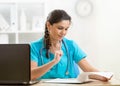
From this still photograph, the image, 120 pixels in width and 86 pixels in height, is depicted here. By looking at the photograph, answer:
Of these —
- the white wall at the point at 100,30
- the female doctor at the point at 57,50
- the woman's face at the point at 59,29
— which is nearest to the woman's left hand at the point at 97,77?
the female doctor at the point at 57,50

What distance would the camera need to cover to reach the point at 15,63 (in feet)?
4.46

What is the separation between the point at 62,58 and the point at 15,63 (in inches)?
31.0

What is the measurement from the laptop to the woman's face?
28.9 inches

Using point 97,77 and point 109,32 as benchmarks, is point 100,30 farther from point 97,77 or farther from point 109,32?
point 97,77

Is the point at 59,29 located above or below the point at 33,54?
above

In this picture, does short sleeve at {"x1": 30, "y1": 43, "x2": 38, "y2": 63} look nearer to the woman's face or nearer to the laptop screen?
the woman's face

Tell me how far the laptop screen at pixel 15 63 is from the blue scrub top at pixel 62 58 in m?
0.64

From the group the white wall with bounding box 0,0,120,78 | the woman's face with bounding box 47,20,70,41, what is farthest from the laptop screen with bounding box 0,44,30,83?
the white wall with bounding box 0,0,120,78

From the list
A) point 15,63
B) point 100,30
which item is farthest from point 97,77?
point 100,30

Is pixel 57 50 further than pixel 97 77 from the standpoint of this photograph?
Yes

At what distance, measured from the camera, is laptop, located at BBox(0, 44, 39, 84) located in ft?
4.45

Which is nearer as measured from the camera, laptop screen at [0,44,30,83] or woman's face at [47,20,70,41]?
laptop screen at [0,44,30,83]

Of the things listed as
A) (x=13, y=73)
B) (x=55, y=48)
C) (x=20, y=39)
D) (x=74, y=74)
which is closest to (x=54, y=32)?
(x=55, y=48)

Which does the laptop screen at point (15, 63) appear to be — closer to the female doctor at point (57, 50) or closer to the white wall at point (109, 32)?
the female doctor at point (57, 50)
